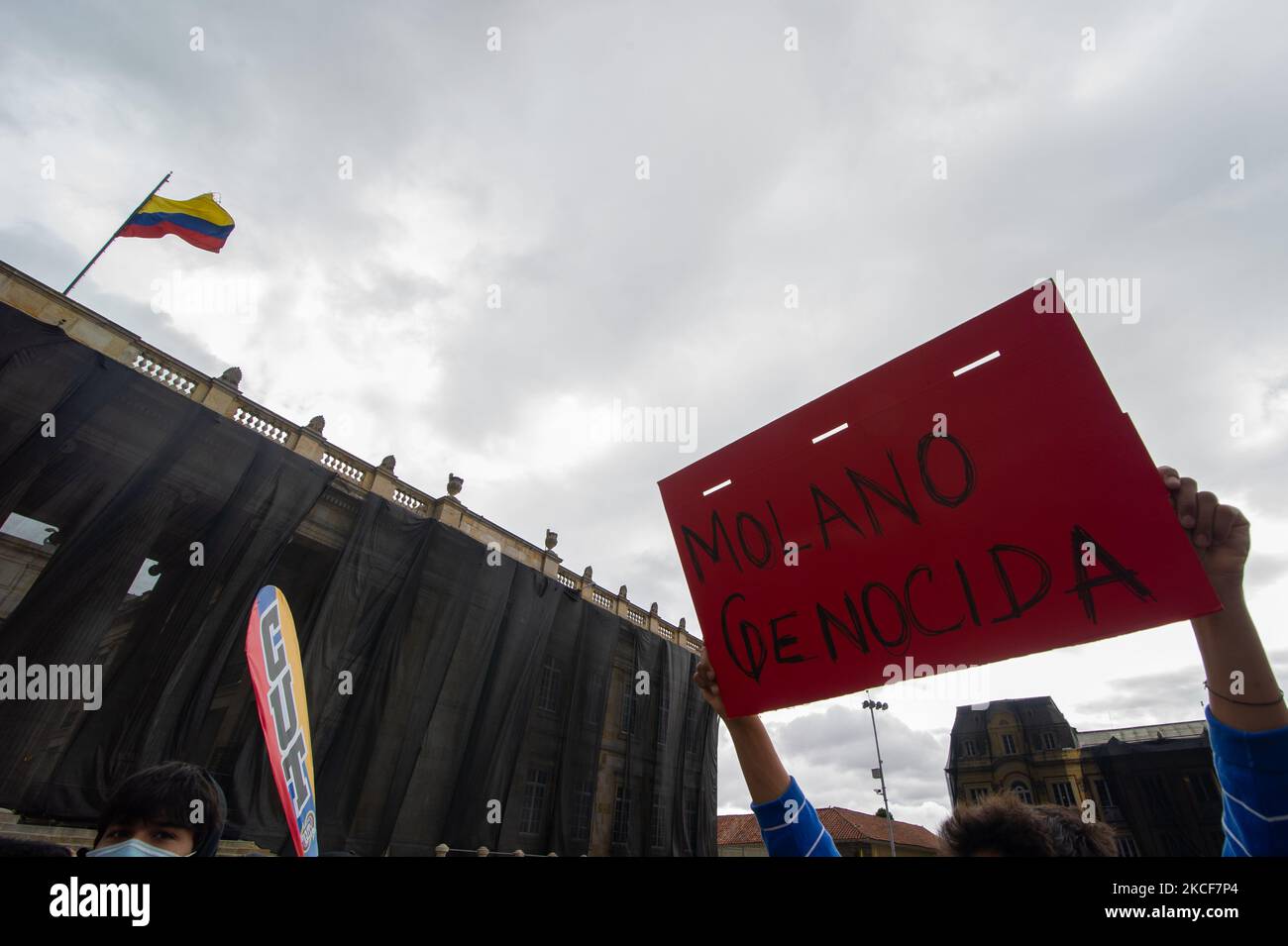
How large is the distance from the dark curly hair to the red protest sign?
627 mm

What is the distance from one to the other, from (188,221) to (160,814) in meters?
12.2

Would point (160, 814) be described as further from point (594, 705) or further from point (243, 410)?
point (594, 705)

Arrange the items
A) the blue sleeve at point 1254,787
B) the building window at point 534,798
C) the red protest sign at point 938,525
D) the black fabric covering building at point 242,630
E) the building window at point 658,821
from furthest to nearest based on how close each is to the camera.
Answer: the building window at point 658,821 → the building window at point 534,798 → the black fabric covering building at point 242,630 → the red protest sign at point 938,525 → the blue sleeve at point 1254,787

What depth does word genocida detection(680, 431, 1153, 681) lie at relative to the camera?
66.0 inches

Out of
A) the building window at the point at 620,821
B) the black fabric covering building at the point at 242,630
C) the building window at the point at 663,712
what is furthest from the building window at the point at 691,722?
the black fabric covering building at the point at 242,630

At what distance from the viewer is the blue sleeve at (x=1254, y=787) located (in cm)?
120

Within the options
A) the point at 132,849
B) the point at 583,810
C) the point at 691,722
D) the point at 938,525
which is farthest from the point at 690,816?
the point at 938,525

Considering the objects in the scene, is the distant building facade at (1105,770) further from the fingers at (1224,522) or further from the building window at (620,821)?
the fingers at (1224,522)

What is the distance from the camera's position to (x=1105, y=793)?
31125 mm

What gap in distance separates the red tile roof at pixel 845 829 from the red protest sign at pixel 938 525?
33188 millimetres
